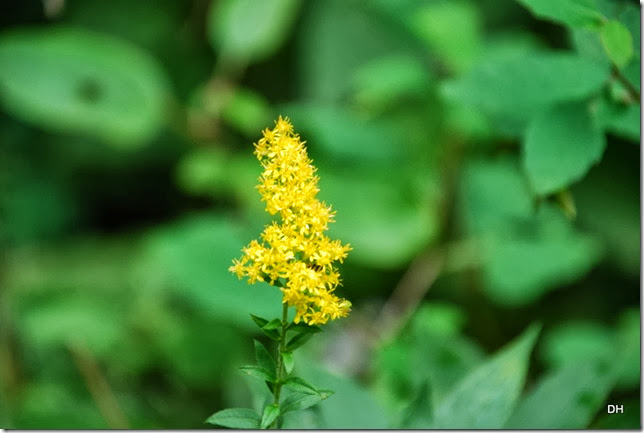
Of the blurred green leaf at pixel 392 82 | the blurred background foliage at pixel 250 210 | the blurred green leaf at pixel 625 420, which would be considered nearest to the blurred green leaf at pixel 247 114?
the blurred background foliage at pixel 250 210

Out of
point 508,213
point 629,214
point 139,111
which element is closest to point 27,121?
point 139,111

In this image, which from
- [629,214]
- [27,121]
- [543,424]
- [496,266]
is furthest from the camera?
[27,121]

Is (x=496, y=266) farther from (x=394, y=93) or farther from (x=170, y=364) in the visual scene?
(x=170, y=364)

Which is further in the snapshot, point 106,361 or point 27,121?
point 27,121

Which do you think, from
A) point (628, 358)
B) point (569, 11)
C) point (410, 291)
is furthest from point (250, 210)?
point (569, 11)

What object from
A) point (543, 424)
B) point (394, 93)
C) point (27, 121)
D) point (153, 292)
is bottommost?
point (543, 424)

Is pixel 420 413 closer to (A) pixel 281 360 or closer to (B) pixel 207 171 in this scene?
(A) pixel 281 360
